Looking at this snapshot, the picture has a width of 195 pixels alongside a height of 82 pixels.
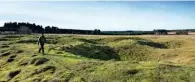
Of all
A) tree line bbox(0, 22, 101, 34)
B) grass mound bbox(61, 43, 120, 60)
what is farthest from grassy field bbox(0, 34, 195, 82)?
tree line bbox(0, 22, 101, 34)

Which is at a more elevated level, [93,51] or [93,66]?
[93,66]

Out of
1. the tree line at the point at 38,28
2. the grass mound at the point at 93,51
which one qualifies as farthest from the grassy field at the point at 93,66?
the tree line at the point at 38,28

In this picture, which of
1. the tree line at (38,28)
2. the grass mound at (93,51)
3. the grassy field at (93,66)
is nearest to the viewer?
the grassy field at (93,66)

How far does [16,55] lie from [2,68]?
368cm

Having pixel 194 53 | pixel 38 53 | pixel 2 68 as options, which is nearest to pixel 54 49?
pixel 38 53

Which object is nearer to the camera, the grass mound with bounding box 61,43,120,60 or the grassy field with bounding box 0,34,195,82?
the grassy field with bounding box 0,34,195,82

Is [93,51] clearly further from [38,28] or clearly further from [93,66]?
[38,28]

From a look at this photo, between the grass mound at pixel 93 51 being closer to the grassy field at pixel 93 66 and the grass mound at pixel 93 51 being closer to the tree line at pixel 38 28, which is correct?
the grassy field at pixel 93 66

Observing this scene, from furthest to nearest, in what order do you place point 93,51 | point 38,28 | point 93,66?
point 38,28 → point 93,51 → point 93,66

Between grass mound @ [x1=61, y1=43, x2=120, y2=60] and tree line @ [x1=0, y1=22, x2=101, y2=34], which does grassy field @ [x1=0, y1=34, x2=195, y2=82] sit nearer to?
grass mound @ [x1=61, y1=43, x2=120, y2=60]

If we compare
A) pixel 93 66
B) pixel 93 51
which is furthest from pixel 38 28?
pixel 93 66

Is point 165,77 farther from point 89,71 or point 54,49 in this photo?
point 54,49

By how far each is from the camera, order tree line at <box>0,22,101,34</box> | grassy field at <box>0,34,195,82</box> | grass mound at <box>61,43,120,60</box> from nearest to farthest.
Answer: grassy field at <box>0,34,195,82</box>
grass mound at <box>61,43,120,60</box>
tree line at <box>0,22,101,34</box>

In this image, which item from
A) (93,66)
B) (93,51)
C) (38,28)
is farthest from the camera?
(38,28)
